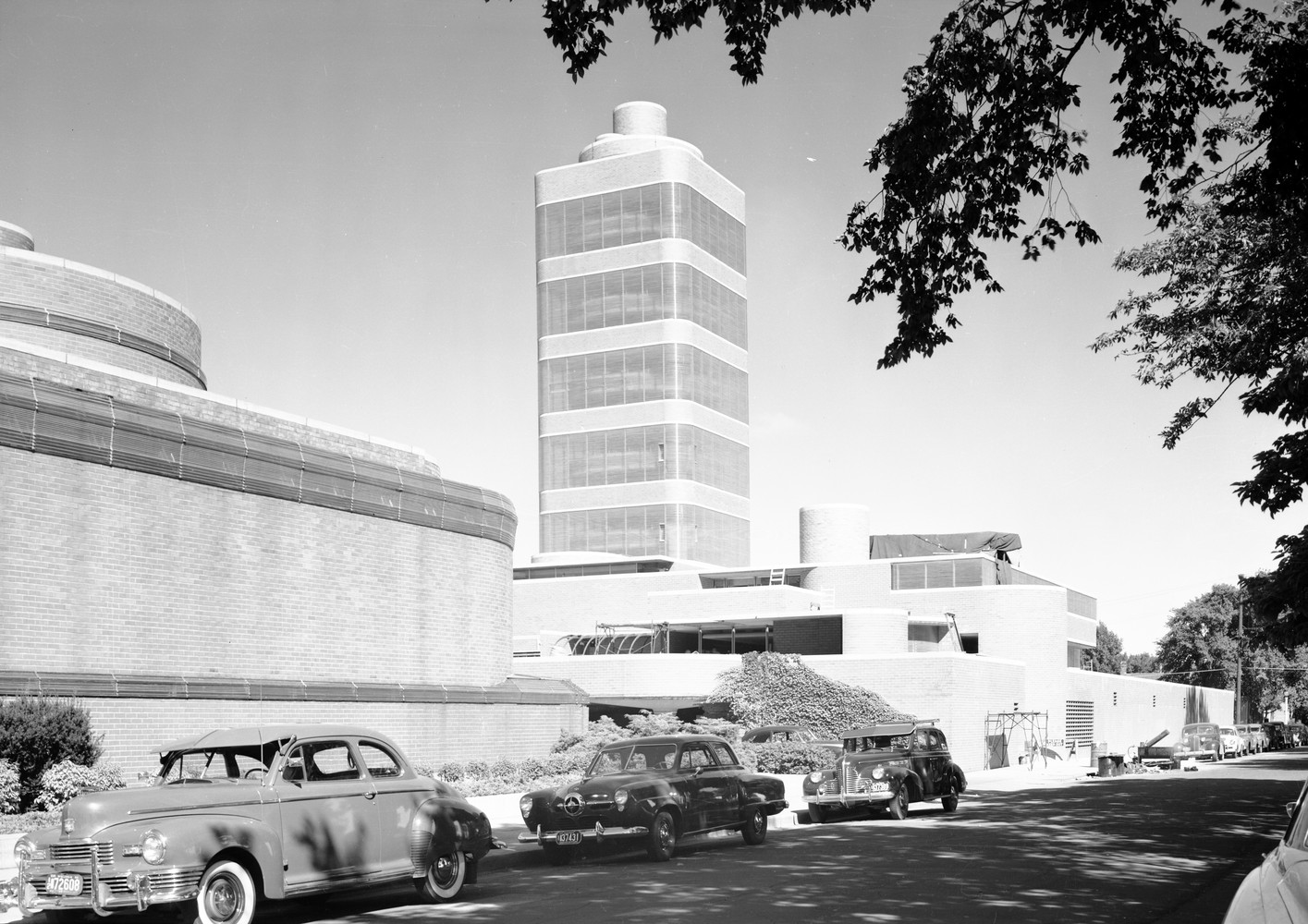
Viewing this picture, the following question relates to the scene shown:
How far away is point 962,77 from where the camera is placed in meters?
12.4

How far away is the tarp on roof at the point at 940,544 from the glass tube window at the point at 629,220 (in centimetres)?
4313

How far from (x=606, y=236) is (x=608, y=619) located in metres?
52.0

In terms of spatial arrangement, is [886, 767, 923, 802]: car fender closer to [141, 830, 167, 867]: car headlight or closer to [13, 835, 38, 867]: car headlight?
[141, 830, 167, 867]: car headlight

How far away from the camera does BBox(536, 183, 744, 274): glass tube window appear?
105500 mm

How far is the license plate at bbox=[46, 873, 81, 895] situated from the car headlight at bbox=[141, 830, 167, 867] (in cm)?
51

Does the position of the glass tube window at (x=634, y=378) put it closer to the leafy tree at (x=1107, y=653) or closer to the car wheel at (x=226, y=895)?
the leafy tree at (x=1107, y=653)

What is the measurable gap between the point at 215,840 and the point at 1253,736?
70.3 m

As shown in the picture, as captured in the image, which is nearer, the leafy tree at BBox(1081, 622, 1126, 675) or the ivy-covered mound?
the ivy-covered mound

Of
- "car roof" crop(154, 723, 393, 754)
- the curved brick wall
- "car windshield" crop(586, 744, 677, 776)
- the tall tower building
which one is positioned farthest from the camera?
the tall tower building

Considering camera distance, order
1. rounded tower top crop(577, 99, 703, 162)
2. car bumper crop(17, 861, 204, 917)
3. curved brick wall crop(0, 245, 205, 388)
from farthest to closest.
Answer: rounded tower top crop(577, 99, 703, 162)
curved brick wall crop(0, 245, 205, 388)
car bumper crop(17, 861, 204, 917)

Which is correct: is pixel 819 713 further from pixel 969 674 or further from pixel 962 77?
pixel 962 77

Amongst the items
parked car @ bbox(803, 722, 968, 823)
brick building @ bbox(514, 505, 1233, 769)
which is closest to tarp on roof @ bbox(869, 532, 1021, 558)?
brick building @ bbox(514, 505, 1233, 769)

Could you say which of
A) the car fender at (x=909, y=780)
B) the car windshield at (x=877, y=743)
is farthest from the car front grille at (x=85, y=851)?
the car windshield at (x=877, y=743)

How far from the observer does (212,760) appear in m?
12.0
